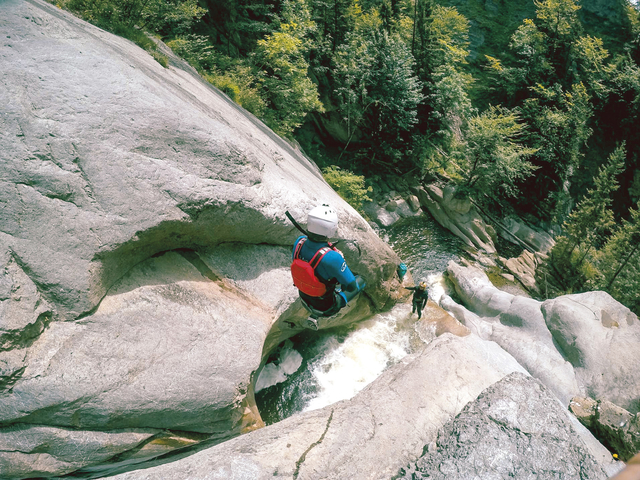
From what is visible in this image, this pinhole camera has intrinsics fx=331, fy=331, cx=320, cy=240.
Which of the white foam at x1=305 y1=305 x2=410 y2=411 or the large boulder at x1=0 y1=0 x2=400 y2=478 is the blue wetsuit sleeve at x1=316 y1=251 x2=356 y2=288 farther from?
the white foam at x1=305 y1=305 x2=410 y2=411

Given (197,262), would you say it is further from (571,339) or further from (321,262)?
(571,339)

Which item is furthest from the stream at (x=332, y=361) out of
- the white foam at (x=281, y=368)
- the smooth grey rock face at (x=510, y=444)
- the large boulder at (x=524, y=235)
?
the large boulder at (x=524, y=235)

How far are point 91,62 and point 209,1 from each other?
41.4 ft

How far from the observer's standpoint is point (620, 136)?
26.9 metres

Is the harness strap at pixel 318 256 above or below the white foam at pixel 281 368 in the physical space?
above

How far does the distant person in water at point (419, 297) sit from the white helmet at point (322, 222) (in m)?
7.55

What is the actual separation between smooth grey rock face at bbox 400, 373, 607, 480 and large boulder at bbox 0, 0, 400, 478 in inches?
114

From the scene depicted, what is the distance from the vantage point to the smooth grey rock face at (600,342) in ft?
32.8

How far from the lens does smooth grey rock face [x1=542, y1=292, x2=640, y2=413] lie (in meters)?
9.99

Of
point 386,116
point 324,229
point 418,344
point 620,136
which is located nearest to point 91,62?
point 324,229

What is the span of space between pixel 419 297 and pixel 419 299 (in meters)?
0.09

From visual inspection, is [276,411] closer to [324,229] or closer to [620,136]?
[324,229]

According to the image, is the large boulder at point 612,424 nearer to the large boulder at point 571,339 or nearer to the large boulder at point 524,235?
the large boulder at point 571,339

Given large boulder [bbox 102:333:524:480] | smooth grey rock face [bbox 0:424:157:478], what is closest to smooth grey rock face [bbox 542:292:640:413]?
large boulder [bbox 102:333:524:480]
